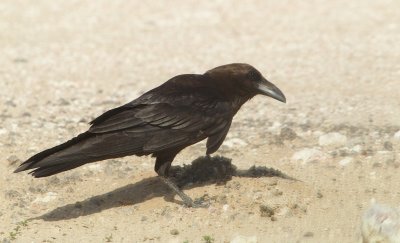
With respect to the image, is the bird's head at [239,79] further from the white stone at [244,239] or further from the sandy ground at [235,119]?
the white stone at [244,239]

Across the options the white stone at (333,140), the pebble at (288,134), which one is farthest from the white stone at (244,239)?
the pebble at (288,134)

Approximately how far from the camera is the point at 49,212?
7.43 m

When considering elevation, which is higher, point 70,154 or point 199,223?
point 70,154

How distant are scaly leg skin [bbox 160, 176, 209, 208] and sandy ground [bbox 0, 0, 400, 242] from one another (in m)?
0.06

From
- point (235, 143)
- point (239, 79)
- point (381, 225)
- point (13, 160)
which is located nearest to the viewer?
point (381, 225)

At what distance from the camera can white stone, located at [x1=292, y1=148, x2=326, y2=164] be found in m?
8.38

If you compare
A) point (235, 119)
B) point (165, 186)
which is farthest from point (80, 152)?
point (235, 119)

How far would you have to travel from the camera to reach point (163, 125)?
7.21m

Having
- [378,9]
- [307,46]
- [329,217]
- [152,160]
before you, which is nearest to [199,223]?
[329,217]

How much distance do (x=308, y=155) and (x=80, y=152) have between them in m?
2.49

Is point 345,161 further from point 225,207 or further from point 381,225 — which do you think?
point 381,225

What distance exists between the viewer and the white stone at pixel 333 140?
8836mm

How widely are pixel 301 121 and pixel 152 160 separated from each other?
2074mm

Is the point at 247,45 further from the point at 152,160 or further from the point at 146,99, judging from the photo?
the point at 146,99
